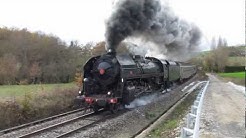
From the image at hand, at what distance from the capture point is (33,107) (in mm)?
18047

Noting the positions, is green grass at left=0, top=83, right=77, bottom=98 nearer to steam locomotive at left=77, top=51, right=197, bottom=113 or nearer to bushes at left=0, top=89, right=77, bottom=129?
bushes at left=0, top=89, right=77, bottom=129

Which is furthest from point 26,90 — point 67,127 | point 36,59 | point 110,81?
point 36,59

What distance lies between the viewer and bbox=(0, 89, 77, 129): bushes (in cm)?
1617

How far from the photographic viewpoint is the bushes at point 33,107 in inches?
637

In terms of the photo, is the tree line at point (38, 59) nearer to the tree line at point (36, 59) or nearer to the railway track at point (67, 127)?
the tree line at point (36, 59)

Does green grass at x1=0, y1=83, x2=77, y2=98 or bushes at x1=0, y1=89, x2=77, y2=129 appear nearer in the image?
bushes at x1=0, y1=89, x2=77, y2=129

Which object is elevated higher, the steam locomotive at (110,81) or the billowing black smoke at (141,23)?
the billowing black smoke at (141,23)

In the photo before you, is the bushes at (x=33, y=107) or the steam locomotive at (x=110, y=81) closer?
the bushes at (x=33, y=107)

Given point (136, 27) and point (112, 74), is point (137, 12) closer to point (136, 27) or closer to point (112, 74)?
point (136, 27)

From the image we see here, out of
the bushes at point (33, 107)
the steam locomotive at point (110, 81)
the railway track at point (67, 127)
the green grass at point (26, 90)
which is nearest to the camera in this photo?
the railway track at point (67, 127)

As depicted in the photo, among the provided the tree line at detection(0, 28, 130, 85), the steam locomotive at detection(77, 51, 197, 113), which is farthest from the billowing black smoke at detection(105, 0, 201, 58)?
the tree line at detection(0, 28, 130, 85)

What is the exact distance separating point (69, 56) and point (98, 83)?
27672 millimetres

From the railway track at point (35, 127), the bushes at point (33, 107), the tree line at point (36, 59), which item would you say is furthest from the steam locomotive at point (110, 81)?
the tree line at point (36, 59)

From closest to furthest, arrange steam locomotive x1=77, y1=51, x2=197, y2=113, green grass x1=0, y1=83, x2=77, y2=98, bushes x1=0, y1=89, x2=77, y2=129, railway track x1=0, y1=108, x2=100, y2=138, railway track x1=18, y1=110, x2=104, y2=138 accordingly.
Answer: railway track x1=18, y1=110, x2=104, y2=138 < railway track x1=0, y1=108, x2=100, y2=138 < bushes x1=0, y1=89, x2=77, y2=129 < steam locomotive x1=77, y1=51, x2=197, y2=113 < green grass x1=0, y1=83, x2=77, y2=98
